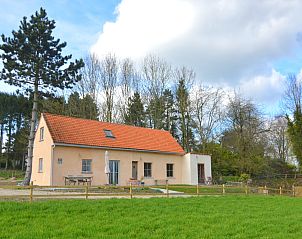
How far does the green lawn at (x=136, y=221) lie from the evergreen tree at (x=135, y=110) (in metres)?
31.0

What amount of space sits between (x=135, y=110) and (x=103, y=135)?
635 inches

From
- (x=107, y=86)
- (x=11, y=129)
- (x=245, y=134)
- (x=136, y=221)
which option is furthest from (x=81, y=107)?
(x=136, y=221)

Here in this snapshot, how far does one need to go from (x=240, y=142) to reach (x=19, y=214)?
33730 millimetres

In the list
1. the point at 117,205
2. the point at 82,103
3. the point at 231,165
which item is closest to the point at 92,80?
the point at 82,103

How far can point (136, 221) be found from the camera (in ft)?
31.8

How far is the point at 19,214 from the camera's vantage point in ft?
32.4

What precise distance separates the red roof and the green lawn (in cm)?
1367

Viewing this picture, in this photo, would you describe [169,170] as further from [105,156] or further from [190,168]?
[105,156]

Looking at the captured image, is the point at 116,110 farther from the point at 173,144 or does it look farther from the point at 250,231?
the point at 250,231

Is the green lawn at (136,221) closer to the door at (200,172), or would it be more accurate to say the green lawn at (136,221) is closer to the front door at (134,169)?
the front door at (134,169)

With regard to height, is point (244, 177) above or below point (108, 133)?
below

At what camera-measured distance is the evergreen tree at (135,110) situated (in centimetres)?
4366

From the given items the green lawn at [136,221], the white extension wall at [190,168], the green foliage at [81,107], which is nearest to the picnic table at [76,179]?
the white extension wall at [190,168]

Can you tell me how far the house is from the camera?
24.7 meters
